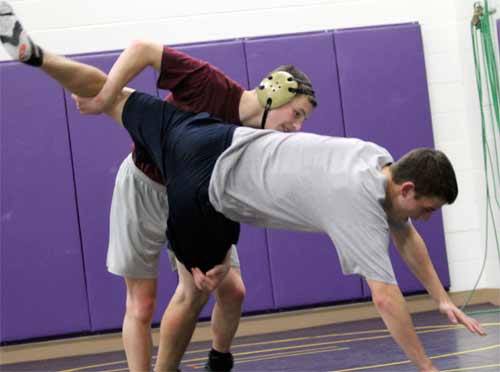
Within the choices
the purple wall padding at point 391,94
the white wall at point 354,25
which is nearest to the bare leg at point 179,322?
the purple wall padding at point 391,94

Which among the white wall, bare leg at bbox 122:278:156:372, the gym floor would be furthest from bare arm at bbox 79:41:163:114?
the white wall

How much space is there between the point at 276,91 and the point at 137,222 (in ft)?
2.62

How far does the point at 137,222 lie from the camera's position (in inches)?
164

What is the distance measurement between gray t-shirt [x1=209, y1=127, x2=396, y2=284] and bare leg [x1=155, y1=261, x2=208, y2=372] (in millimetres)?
660

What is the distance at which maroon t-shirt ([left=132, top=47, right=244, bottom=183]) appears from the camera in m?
3.90

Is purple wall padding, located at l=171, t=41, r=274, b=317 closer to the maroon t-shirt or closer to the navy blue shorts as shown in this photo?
the maroon t-shirt

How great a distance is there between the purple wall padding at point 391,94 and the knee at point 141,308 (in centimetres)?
302

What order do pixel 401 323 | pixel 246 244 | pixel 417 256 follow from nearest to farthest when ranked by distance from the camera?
pixel 401 323 → pixel 417 256 → pixel 246 244

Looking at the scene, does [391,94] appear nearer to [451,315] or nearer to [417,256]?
[417,256]

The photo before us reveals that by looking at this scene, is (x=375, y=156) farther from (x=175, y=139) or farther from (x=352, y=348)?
(x=352, y=348)

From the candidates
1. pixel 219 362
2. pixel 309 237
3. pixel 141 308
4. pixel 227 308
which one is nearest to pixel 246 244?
pixel 309 237

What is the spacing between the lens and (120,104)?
3.75m

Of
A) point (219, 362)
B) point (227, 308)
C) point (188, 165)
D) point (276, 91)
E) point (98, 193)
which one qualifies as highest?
point (276, 91)

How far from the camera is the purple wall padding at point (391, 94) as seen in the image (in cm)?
691
